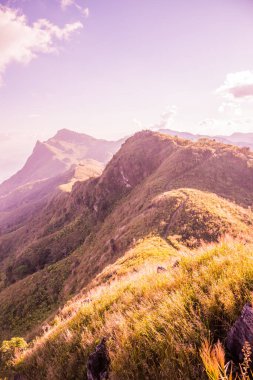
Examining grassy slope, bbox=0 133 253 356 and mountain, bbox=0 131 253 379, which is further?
grassy slope, bbox=0 133 253 356

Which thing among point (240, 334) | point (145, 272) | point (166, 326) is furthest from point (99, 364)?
point (145, 272)

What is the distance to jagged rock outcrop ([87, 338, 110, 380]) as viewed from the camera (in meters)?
4.65

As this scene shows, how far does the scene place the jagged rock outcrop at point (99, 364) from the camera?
4646 millimetres

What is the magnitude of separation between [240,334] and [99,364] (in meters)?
2.92

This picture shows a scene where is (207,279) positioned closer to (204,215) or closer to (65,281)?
(204,215)

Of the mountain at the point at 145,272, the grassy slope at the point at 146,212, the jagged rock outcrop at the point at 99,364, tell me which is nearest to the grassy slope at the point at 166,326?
the mountain at the point at 145,272

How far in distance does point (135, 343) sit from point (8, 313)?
40.1m

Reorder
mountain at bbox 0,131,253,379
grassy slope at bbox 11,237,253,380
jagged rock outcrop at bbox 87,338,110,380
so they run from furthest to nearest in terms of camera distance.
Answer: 1. jagged rock outcrop at bbox 87,338,110,380
2. mountain at bbox 0,131,253,379
3. grassy slope at bbox 11,237,253,380

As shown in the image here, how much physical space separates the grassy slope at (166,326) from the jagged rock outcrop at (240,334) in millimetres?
351

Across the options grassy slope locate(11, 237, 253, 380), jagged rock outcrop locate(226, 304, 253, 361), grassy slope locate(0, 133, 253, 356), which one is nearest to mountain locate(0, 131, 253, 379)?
grassy slope locate(11, 237, 253, 380)

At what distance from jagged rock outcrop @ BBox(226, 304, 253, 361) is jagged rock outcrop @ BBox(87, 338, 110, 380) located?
241cm

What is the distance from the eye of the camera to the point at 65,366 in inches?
222

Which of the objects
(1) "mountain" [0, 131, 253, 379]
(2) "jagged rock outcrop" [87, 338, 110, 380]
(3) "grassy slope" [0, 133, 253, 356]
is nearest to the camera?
(1) "mountain" [0, 131, 253, 379]

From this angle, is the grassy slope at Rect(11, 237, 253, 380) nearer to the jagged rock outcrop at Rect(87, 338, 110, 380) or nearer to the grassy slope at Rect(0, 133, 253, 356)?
the jagged rock outcrop at Rect(87, 338, 110, 380)
